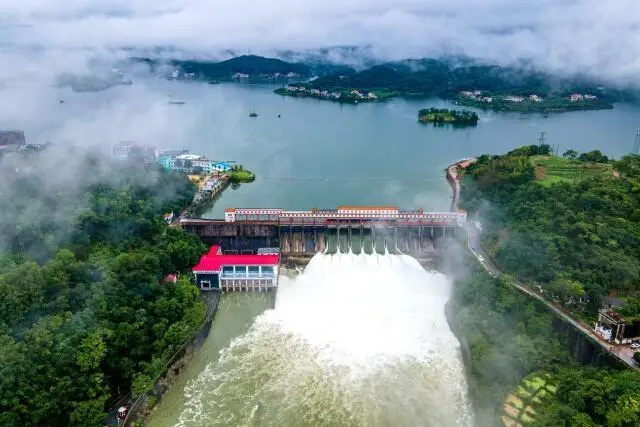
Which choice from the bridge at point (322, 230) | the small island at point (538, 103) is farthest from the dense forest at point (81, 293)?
the small island at point (538, 103)

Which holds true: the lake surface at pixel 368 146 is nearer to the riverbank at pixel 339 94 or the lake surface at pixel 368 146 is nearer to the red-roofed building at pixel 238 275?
the riverbank at pixel 339 94

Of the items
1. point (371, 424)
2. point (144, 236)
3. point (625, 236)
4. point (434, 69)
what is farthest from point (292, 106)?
point (371, 424)

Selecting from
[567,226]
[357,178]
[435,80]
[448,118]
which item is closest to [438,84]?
[435,80]

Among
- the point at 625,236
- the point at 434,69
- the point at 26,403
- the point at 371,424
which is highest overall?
the point at 434,69

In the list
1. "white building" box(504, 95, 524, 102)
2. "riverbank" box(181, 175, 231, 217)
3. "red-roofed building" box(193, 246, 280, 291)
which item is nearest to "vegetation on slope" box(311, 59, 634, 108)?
"white building" box(504, 95, 524, 102)

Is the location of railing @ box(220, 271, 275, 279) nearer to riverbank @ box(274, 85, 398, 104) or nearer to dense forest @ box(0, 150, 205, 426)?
dense forest @ box(0, 150, 205, 426)

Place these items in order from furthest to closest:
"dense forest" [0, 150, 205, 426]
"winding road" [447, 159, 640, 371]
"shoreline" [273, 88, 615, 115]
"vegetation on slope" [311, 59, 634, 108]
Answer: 1. "vegetation on slope" [311, 59, 634, 108]
2. "shoreline" [273, 88, 615, 115]
3. "winding road" [447, 159, 640, 371]
4. "dense forest" [0, 150, 205, 426]

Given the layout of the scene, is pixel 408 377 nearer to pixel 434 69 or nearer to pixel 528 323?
pixel 528 323
